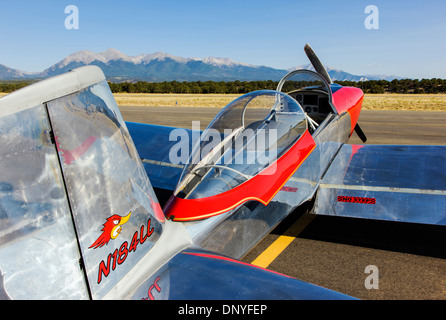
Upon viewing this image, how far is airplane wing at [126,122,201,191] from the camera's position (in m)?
6.16

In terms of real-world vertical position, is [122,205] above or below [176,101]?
below

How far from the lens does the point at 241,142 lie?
4.07 metres

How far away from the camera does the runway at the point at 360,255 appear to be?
3.80 m

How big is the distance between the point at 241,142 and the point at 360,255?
7.47ft

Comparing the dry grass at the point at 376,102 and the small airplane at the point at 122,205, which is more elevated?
the dry grass at the point at 376,102

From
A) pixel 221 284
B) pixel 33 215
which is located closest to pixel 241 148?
pixel 221 284

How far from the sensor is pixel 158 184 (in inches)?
239

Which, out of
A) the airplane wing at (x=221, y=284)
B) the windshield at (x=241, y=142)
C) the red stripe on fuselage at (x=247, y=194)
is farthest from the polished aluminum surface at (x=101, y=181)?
the windshield at (x=241, y=142)

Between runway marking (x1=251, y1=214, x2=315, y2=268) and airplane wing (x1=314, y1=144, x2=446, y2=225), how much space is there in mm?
600

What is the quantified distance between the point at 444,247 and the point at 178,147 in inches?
197

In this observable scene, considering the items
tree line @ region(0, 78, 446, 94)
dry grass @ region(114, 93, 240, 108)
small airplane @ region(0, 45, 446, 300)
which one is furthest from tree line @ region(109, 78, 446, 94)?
small airplane @ region(0, 45, 446, 300)

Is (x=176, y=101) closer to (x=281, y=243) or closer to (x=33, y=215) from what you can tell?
(x=281, y=243)

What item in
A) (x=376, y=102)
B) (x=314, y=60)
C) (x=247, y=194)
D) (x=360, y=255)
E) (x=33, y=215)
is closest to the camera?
(x=33, y=215)

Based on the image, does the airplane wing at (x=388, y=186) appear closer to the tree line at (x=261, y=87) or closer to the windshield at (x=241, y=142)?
the windshield at (x=241, y=142)
